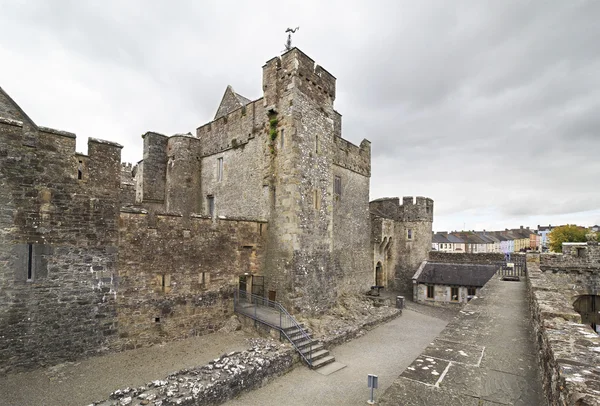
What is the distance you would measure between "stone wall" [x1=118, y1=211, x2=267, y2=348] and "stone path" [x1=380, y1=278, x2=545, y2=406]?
29.6 feet

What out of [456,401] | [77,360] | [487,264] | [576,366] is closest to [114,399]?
[77,360]

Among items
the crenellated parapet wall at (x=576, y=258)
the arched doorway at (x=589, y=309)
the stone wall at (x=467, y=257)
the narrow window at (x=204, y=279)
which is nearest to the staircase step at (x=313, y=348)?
the narrow window at (x=204, y=279)

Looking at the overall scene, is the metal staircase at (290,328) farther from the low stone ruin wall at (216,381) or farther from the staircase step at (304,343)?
the low stone ruin wall at (216,381)

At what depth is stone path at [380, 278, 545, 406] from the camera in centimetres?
391

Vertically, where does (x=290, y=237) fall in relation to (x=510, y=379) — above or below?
above

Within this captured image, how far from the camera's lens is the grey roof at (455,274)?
76.0 ft

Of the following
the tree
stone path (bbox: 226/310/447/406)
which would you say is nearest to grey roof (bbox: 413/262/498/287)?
stone path (bbox: 226/310/447/406)

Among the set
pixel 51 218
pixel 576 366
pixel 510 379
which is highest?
pixel 51 218

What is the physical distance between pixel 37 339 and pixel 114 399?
3908 mm

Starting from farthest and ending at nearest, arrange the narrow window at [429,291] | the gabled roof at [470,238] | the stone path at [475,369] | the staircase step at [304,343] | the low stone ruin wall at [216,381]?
the gabled roof at [470,238] < the narrow window at [429,291] < the staircase step at [304,343] < the low stone ruin wall at [216,381] < the stone path at [475,369]

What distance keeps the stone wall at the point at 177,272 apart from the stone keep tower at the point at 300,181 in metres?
1.54

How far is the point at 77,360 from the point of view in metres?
9.56

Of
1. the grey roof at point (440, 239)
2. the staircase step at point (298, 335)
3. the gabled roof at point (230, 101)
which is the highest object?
the gabled roof at point (230, 101)

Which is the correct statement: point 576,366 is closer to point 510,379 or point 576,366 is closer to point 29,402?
point 510,379
